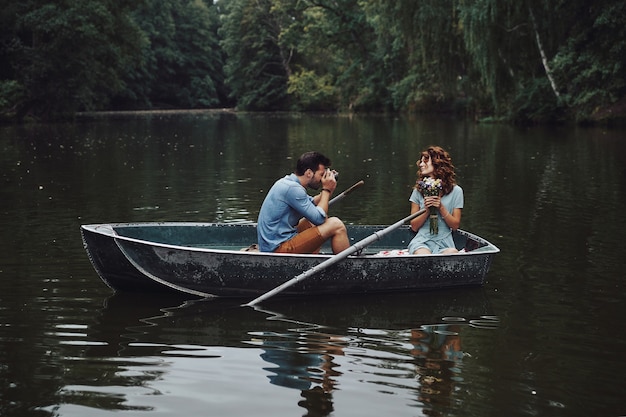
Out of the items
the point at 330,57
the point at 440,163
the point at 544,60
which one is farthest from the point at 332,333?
the point at 330,57

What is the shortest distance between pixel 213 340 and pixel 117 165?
16355 mm

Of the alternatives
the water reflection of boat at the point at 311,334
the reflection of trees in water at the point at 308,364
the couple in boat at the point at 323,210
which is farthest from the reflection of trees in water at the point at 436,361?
the couple in boat at the point at 323,210

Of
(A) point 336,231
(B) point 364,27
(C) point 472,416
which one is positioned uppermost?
(B) point 364,27

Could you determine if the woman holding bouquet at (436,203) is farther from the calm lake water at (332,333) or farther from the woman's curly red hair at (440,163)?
the calm lake water at (332,333)

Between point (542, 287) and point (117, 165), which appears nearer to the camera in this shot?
point (542, 287)

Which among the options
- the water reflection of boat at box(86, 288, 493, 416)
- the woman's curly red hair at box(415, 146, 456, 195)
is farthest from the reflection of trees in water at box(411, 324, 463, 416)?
the woman's curly red hair at box(415, 146, 456, 195)

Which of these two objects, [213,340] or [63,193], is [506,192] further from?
[213,340]

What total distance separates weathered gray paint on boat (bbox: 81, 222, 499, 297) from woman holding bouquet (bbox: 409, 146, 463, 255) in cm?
33

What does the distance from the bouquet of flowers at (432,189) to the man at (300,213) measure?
893 mm

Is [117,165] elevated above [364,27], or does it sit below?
below

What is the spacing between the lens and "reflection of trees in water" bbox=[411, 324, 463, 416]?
18.8 feet

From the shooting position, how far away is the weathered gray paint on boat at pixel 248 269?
8.23m

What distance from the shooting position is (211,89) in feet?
283

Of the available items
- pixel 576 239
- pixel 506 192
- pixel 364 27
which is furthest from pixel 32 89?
pixel 576 239
